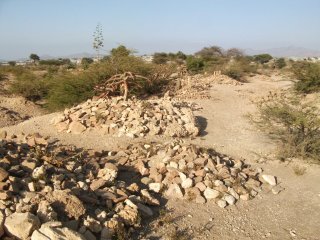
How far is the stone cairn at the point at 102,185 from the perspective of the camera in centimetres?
446

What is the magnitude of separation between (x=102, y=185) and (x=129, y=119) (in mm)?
3325

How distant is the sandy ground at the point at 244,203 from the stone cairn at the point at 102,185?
0.97 ft

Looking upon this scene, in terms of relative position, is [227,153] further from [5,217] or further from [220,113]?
[5,217]

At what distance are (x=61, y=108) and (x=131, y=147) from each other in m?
5.80

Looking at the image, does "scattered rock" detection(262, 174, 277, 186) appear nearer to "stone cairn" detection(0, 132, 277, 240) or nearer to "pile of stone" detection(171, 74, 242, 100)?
"stone cairn" detection(0, 132, 277, 240)

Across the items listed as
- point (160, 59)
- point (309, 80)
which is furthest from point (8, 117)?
point (160, 59)

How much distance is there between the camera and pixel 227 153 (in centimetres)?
806

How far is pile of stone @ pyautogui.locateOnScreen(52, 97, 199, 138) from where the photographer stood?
8.58 meters

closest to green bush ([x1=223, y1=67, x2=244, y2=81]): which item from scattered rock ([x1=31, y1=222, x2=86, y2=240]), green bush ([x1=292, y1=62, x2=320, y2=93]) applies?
green bush ([x1=292, y1=62, x2=320, y2=93])

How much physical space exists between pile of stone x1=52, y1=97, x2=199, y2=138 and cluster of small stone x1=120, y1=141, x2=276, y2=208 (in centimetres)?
101

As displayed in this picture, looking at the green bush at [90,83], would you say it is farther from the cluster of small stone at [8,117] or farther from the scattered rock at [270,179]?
the scattered rock at [270,179]

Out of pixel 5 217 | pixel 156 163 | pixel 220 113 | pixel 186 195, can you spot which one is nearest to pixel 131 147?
pixel 156 163

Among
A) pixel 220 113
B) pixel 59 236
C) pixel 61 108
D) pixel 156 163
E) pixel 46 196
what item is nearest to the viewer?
pixel 59 236

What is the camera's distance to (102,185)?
18.8ft
